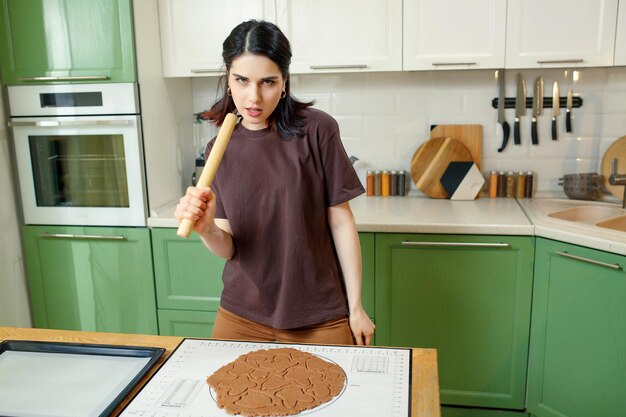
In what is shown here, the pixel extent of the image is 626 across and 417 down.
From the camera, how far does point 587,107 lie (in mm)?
2430

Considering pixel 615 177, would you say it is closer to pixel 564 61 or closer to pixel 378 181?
pixel 564 61

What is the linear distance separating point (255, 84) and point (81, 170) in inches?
53.5

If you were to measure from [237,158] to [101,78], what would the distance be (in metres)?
1.05

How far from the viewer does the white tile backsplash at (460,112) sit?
2.42 meters

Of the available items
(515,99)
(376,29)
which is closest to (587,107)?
(515,99)

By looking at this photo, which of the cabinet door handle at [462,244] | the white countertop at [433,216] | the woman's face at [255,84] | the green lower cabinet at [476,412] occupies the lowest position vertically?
the green lower cabinet at [476,412]

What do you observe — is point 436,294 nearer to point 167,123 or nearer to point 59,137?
point 167,123

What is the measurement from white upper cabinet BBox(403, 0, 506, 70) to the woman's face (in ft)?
3.59

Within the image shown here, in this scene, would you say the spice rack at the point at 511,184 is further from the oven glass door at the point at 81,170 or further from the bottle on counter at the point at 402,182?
the oven glass door at the point at 81,170

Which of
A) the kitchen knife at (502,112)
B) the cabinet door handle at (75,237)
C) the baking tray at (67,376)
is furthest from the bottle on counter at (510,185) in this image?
the baking tray at (67,376)

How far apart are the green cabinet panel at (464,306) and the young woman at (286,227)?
2.31ft

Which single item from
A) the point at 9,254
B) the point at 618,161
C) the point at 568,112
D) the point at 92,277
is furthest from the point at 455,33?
the point at 9,254

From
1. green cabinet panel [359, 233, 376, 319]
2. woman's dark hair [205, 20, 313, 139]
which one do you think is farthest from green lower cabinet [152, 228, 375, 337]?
woman's dark hair [205, 20, 313, 139]

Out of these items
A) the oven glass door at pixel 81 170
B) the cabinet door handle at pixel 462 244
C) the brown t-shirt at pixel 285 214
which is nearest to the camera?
the brown t-shirt at pixel 285 214
